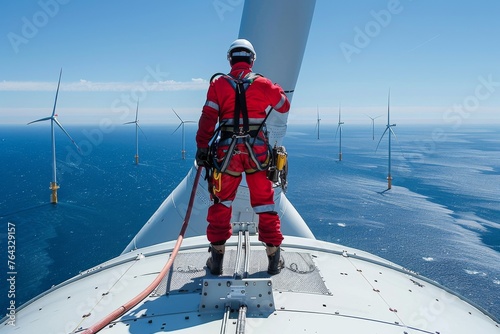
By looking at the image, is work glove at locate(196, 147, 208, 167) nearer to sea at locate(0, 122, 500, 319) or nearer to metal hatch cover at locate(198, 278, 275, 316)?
metal hatch cover at locate(198, 278, 275, 316)

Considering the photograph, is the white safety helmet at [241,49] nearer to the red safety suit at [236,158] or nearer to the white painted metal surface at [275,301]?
the red safety suit at [236,158]

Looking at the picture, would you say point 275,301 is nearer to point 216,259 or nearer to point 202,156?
point 216,259

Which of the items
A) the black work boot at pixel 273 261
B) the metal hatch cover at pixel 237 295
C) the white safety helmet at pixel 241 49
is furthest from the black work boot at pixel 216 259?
the white safety helmet at pixel 241 49

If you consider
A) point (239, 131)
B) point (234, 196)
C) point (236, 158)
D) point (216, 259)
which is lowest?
point (216, 259)

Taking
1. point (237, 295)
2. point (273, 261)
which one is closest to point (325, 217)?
point (273, 261)

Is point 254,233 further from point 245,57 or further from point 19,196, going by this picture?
point 19,196

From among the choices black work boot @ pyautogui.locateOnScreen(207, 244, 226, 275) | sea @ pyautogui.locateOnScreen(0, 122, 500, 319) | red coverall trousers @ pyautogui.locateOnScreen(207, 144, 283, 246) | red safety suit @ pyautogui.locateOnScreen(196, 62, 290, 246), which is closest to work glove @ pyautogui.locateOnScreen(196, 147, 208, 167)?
red safety suit @ pyautogui.locateOnScreen(196, 62, 290, 246)
